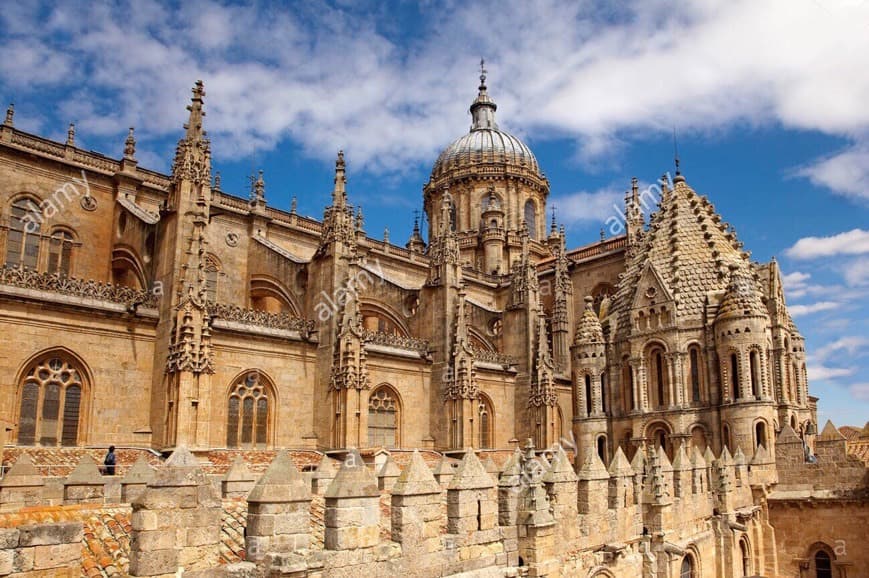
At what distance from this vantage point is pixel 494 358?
32344 mm

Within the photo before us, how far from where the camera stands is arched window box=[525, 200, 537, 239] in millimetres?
50562

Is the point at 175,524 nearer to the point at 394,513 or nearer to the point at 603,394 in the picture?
the point at 394,513

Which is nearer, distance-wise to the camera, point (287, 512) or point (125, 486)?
point (287, 512)

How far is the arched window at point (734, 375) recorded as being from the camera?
27.9 meters

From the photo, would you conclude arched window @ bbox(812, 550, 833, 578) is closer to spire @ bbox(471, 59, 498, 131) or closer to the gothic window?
the gothic window

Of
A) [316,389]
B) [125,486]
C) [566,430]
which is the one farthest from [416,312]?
[125,486]

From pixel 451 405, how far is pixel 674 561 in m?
11.9

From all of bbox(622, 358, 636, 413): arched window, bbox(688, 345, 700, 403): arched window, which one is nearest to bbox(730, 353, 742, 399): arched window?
bbox(688, 345, 700, 403): arched window

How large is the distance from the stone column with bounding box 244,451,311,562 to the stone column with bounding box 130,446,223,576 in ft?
1.70

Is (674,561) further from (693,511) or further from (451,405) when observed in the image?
(451,405)

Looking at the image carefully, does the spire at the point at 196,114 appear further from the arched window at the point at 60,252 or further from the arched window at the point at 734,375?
the arched window at the point at 734,375

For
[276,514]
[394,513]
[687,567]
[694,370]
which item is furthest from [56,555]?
[694,370]

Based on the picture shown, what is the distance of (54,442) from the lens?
59.0ft

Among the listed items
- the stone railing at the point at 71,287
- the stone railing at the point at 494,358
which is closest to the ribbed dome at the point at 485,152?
the stone railing at the point at 494,358
